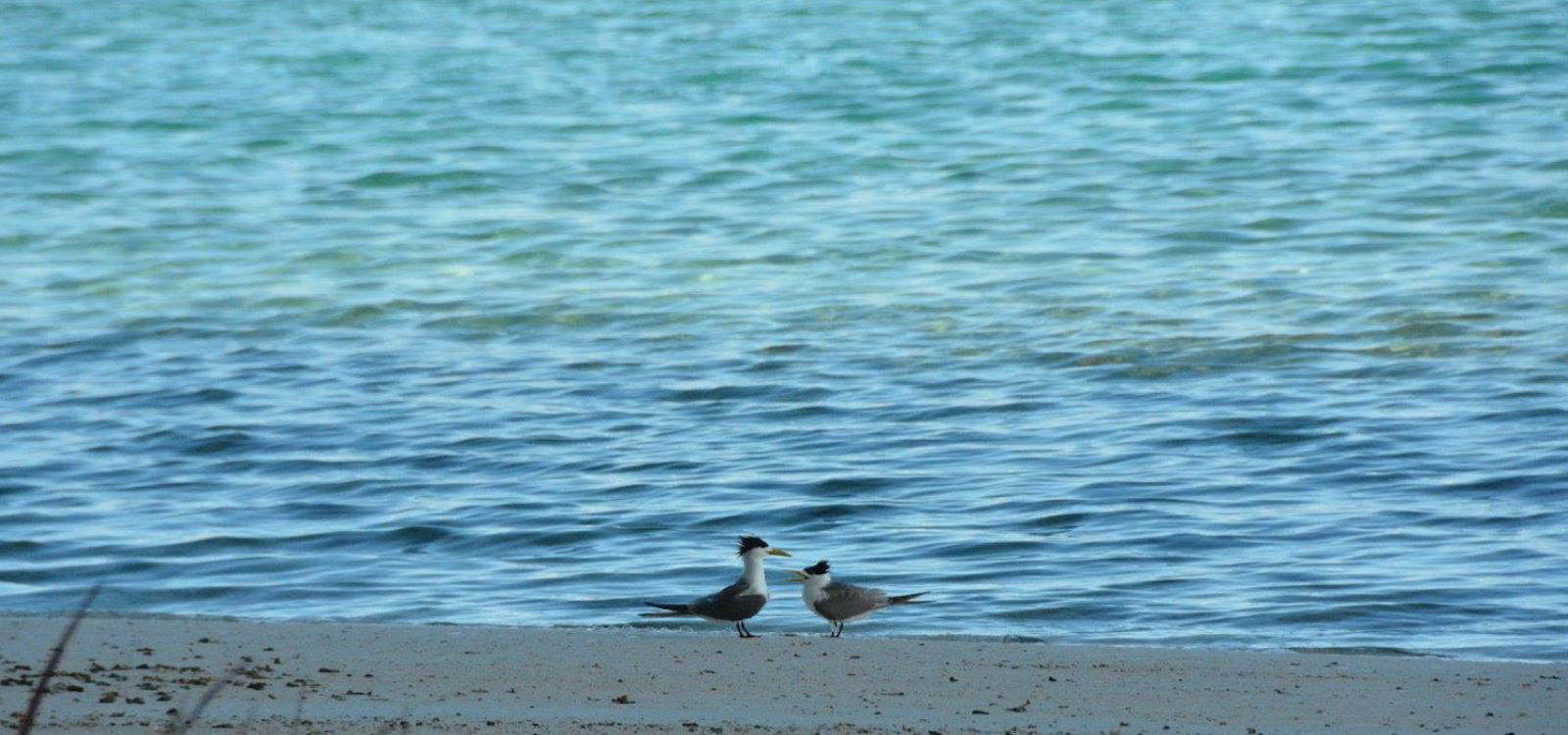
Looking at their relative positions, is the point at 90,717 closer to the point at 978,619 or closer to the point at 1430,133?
the point at 978,619

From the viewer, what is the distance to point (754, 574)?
665cm

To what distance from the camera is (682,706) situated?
5648 mm

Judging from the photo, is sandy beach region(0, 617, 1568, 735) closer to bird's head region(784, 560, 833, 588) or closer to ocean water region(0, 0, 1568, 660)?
bird's head region(784, 560, 833, 588)

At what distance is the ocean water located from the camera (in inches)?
309

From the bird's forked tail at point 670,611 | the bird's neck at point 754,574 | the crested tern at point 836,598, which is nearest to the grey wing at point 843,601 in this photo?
the crested tern at point 836,598

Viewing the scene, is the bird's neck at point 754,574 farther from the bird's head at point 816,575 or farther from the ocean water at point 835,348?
the ocean water at point 835,348

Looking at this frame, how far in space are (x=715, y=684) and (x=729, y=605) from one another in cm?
68

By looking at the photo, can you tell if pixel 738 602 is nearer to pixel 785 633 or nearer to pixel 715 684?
pixel 785 633

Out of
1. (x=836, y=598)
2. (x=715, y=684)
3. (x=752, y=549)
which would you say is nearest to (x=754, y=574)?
(x=752, y=549)

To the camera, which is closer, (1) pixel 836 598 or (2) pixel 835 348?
(1) pixel 836 598

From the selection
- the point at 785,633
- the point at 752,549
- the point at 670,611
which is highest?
the point at 752,549

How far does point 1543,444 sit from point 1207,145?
11.2 m

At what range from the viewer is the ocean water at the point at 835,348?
7840mm

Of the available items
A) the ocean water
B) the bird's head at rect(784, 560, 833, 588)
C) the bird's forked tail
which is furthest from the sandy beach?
the ocean water
